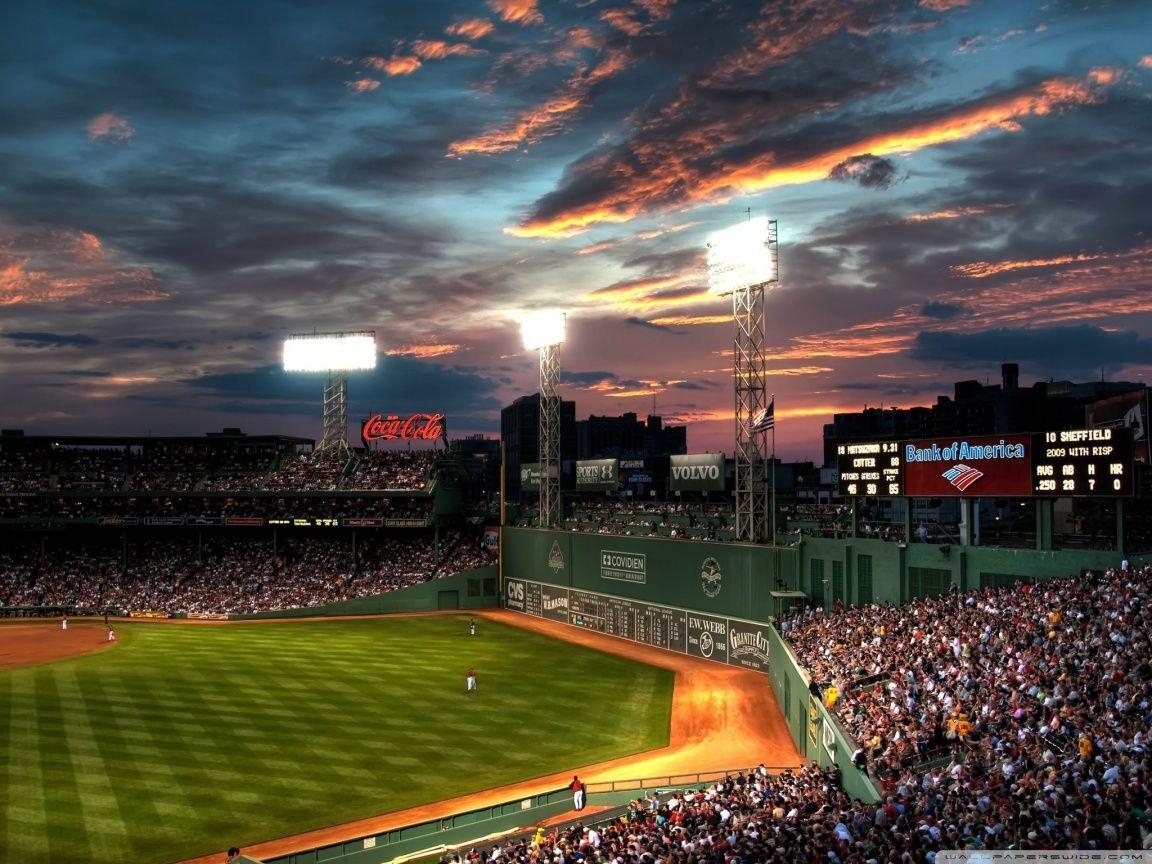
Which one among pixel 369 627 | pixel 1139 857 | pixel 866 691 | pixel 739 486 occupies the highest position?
pixel 739 486

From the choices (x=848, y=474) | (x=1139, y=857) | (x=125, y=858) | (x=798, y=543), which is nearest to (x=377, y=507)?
(x=798, y=543)

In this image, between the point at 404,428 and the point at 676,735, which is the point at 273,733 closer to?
the point at 676,735

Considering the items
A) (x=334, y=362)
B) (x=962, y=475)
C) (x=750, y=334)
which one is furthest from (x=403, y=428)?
(x=962, y=475)

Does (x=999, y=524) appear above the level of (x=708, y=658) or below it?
above

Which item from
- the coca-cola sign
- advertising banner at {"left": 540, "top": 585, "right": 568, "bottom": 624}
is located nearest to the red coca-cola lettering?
the coca-cola sign

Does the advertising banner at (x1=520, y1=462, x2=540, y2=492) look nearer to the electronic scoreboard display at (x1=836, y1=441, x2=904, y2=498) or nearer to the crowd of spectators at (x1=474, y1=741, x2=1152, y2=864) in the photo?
the electronic scoreboard display at (x1=836, y1=441, x2=904, y2=498)

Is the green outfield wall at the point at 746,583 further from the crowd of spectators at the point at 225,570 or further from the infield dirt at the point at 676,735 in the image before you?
the crowd of spectators at the point at 225,570

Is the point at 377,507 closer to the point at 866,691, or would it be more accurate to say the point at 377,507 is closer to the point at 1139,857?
the point at 866,691
